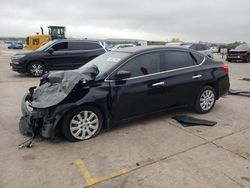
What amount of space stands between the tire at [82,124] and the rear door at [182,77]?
4.85 ft

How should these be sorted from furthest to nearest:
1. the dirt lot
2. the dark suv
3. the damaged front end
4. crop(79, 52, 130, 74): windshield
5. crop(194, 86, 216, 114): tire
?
the dark suv < crop(194, 86, 216, 114): tire < crop(79, 52, 130, 74): windshield < the damaged front end < the dirt lot

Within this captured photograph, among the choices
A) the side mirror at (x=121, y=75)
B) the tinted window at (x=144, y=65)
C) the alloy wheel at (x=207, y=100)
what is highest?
the tinted window at (x=144, y=65)

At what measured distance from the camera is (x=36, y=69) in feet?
36.4

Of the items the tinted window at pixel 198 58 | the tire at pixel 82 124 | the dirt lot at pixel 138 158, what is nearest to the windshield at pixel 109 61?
the tire at pixel 82 124

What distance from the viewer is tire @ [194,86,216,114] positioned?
5.29 meters

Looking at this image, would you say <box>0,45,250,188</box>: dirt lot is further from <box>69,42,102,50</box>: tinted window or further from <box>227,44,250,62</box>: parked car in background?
<box>227,44,250,62</box>: parked car in background

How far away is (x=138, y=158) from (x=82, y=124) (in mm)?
1123

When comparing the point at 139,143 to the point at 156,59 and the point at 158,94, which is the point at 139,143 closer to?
the point at 158,94

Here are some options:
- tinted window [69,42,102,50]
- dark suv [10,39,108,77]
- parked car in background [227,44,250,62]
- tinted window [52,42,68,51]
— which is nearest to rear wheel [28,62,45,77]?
dark suv [10,39,108,77]

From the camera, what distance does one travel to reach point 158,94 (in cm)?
464

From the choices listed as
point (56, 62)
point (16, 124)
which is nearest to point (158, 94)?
point (16, 124)

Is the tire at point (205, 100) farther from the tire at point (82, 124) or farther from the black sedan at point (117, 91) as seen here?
the tire at point (82, 124)

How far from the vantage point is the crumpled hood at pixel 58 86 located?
3908mm

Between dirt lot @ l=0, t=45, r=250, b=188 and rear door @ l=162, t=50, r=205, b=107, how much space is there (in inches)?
21.0
